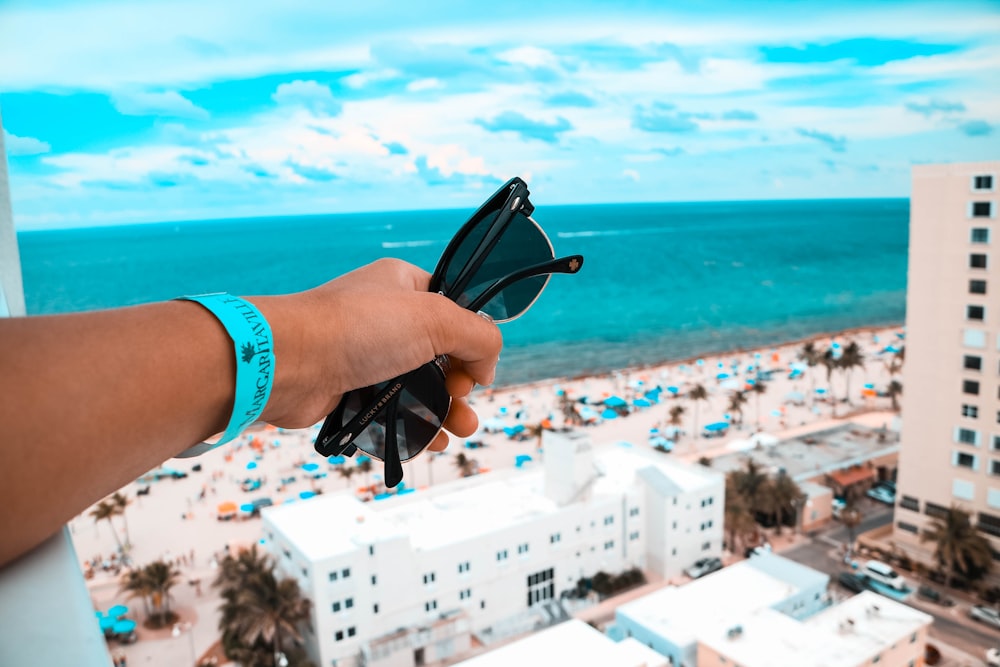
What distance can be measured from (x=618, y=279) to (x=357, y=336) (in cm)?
7135

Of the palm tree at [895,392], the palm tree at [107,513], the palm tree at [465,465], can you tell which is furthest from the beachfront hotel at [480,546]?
the palm tree at [895,392]

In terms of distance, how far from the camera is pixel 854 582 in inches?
583

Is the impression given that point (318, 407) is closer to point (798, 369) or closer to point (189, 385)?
point (189, 385)

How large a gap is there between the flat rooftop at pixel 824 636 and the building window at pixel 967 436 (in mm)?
5541

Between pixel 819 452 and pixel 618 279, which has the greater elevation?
pixel 618 279

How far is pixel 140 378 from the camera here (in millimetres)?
672

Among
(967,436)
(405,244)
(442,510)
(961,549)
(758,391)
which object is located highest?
(405,244)

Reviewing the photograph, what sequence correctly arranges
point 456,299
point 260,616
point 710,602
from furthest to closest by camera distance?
1. point 710,602
2. point 260,616
3. point 456,299

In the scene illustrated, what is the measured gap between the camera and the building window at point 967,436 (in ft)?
50.2

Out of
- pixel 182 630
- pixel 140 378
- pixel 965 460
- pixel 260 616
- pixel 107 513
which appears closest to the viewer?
pixel 140 378

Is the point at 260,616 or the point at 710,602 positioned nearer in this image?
the point at 260,616

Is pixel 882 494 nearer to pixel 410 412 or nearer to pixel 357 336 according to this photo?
pixel 410 412

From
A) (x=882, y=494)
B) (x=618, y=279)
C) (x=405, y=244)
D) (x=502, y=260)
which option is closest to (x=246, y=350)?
(x=502, y=260)

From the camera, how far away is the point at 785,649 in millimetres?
10141
